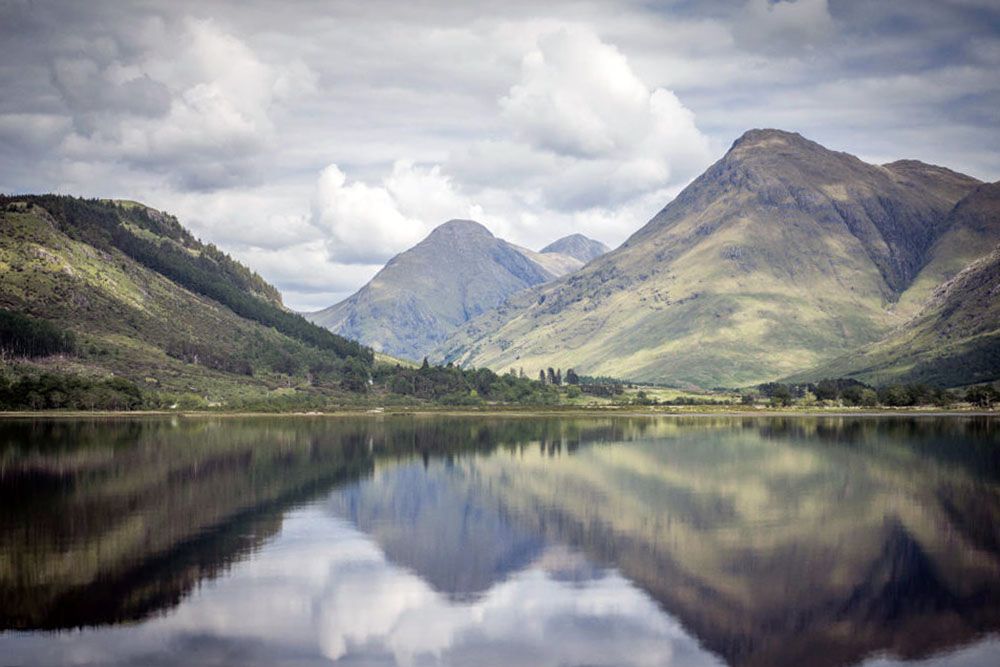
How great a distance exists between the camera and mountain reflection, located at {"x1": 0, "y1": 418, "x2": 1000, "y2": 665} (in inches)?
1863

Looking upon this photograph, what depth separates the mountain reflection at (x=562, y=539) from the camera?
47312 millimetres

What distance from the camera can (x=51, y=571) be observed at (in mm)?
56188

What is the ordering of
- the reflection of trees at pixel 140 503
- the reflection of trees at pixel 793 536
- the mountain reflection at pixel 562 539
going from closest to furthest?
the reflection of trees at pixel 793 536, the mountain reflection at pixel 562 539, the reflection of trees at pixel 140 503

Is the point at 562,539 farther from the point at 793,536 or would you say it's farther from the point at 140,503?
the point at 140,503

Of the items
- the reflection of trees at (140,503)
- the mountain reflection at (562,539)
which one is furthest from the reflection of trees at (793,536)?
the reflection of trees at (140,503)

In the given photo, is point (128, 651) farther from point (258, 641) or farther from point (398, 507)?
point (398, 507)

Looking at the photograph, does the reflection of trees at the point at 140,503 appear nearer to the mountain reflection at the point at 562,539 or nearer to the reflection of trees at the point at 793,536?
the mountain reflection at the point at 562,539

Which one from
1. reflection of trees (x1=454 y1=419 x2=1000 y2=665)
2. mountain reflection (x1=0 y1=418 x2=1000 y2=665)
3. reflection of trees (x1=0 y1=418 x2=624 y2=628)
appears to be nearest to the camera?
reflection of trees (x1=454 y1=419 x2=1000 y2=665)

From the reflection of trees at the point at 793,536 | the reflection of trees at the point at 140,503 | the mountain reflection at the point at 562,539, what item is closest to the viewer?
the reflection of trees at the point at 793,536

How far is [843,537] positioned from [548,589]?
2523cm

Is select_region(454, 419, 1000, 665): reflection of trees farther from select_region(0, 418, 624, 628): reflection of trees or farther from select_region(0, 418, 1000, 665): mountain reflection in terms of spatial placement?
select_region(0, 418, 624, 628): reflection of trees

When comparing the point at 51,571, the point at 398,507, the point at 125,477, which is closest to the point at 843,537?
the point at 398,507

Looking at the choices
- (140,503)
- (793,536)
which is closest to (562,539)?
(793,536)

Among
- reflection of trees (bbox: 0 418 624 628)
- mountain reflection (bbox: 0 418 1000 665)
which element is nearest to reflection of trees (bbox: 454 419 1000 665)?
mountain reflection (bbox: 0 418 1000 665)
